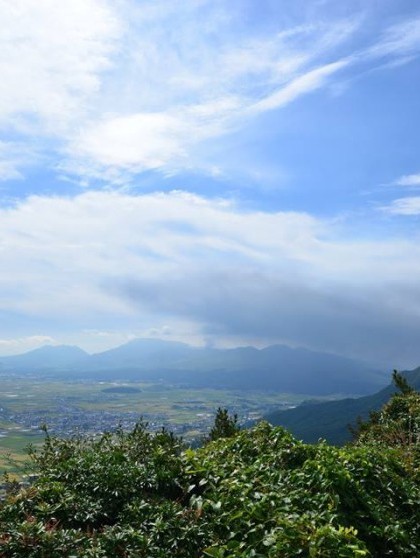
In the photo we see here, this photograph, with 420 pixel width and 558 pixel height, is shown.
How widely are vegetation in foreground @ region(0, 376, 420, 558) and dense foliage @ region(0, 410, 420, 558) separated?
20 millimetres

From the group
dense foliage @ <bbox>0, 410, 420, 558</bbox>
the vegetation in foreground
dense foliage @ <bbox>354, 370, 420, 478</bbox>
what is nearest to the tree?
dense foliage @ <bbox>354, 370, 420, 478</bbox>

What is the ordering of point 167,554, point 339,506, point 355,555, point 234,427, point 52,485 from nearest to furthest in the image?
point 355,555 < point 167,554 < point 339,506 < point 52,485 < point 234,427

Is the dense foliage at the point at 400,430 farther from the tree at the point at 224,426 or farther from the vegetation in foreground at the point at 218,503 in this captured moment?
the tree at the point at 224,426

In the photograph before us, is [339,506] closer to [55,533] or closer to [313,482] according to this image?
[313,482]

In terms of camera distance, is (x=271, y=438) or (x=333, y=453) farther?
(x=271, y=438)

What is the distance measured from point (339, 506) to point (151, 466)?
3.68 m

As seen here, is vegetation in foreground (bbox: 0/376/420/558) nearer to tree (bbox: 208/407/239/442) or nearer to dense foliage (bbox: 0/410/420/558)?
dense foliage (bbox: 0/410/420/558)

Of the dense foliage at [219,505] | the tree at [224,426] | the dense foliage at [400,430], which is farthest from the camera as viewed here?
the tree at [224,426]

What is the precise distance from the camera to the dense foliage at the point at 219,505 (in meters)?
7.19

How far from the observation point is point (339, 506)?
27.4 ft

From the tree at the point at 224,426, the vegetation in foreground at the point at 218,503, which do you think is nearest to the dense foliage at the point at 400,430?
the vegetation in foreground at the point at 218,503

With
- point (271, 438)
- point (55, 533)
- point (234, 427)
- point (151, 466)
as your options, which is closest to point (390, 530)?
point (271, 438)

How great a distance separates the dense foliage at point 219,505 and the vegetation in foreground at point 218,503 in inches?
0.8

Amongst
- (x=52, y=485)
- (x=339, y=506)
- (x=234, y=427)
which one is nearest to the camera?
(x=339, y=506)
